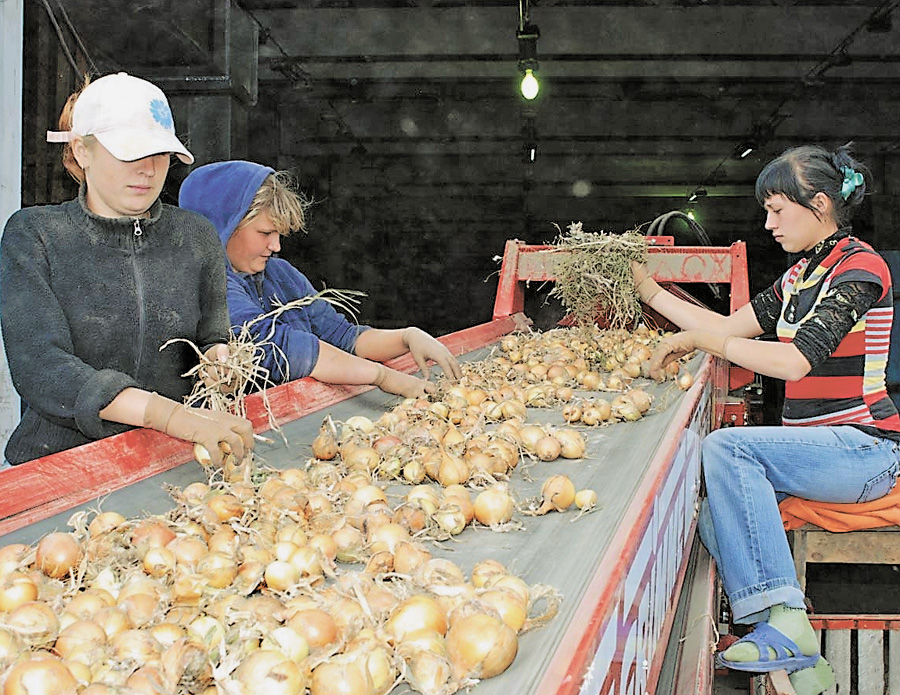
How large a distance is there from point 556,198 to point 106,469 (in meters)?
16.5

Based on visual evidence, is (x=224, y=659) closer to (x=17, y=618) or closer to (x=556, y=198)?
(x=17, y=618)

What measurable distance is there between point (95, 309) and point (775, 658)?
1.74 meters

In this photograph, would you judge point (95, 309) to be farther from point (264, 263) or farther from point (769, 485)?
point (769, 485)

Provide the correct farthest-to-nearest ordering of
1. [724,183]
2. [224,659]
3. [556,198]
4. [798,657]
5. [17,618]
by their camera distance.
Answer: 1. [556,198]
2. [724,183]
3. [798,657]
4. [17,618]
5. [224,659]

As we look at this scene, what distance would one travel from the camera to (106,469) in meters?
1.50

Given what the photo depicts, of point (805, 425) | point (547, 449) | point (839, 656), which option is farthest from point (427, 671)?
point (839, 656)

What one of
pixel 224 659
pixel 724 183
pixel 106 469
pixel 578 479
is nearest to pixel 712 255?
pixel 578 479

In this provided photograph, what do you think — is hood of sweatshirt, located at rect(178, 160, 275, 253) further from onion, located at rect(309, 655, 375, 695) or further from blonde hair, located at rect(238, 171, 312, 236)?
onion, located at rect(309, 655, 375, 695)

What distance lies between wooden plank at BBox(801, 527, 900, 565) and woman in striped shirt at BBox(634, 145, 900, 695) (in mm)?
230

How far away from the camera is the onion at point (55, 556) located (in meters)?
1.13

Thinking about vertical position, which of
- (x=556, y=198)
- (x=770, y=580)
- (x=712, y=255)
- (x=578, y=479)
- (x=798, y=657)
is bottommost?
(x=798, y=657)

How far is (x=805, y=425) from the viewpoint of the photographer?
2.50 metres

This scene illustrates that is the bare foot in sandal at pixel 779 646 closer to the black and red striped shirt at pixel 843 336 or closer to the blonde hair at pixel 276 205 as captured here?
the black and red striped shirt at pixel 843 336

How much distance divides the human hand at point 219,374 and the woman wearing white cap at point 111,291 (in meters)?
0.07
